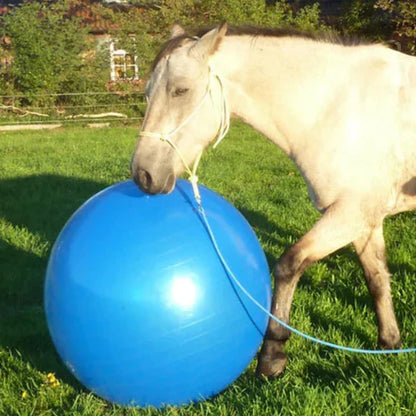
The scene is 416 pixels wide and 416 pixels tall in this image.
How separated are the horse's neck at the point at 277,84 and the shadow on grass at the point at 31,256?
6.59 feet

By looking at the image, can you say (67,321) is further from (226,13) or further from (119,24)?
(119,24)

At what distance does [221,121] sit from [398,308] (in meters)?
2.03

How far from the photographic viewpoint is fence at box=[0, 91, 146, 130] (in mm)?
18766

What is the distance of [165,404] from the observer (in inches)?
123

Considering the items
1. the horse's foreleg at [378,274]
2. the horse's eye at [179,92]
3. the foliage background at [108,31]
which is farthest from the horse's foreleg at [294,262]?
the foliage background at [108,31]

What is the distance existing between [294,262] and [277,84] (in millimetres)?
1110

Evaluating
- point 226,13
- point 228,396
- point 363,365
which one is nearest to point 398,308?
point 363,365

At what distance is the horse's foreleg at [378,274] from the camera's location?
13.1 feet

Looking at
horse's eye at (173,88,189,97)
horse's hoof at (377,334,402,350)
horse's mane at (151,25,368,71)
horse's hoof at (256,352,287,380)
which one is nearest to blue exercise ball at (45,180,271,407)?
horse's hoof at (256,352,287,380)

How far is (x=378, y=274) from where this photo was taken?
4125 mm

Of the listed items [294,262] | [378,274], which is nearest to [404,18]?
[378,274]

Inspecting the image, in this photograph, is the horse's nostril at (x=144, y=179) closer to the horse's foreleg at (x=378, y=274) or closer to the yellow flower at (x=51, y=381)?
the yellow flower at (x=51, y=381)

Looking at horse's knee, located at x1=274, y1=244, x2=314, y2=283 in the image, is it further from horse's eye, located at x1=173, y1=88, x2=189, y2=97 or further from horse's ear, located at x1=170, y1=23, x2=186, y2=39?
horse's ear, located at x1=170, y1=23, x2=186, y2=39

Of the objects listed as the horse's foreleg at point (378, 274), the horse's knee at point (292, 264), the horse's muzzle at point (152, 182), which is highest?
the horse's muzzle at point (152, 182)
